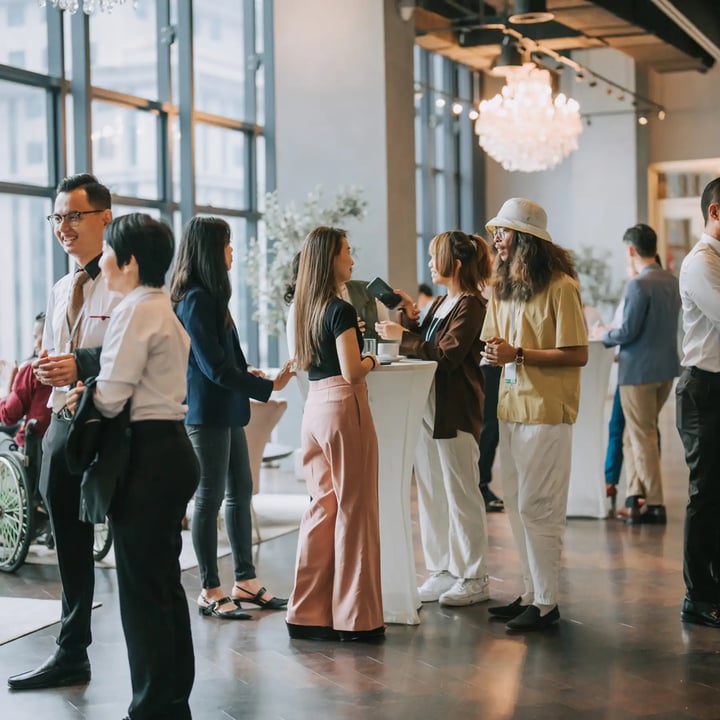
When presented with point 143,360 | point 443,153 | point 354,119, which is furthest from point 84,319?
point 443,153

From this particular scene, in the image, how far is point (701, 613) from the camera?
475 cm

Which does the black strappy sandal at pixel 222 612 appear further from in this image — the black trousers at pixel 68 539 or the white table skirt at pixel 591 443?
the white table skirt at pixel 591 443

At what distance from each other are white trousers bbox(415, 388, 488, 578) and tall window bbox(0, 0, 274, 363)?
472 cm

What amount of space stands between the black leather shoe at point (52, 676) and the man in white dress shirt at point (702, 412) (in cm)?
249

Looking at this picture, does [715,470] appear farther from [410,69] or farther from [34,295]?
[410,69]

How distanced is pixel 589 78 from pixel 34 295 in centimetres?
1018

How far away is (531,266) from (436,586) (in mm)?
1583

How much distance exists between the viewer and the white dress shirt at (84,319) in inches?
149

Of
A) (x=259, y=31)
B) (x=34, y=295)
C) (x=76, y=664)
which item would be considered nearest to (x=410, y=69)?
(x=259, y=31)

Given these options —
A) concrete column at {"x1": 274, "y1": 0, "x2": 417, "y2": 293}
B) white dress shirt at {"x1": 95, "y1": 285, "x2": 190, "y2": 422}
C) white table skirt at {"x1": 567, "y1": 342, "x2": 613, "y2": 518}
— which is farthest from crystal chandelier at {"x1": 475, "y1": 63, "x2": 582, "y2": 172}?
white dress shirt at {"x1": 95, "y1": 285, "x2": 190, "y2": 422}

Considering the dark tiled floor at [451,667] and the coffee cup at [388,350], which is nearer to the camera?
the dark tiled floor at [451,667]

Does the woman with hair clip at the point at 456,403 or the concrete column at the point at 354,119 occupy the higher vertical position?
the concrete column at the point at 354,119

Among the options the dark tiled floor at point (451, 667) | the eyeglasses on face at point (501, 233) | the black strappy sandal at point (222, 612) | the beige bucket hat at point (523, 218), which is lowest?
the dark tiled floor at point (451, 667)

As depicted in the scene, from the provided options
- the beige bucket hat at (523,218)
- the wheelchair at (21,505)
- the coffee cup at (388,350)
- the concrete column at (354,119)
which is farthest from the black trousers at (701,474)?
the concrete column at (354,119)
